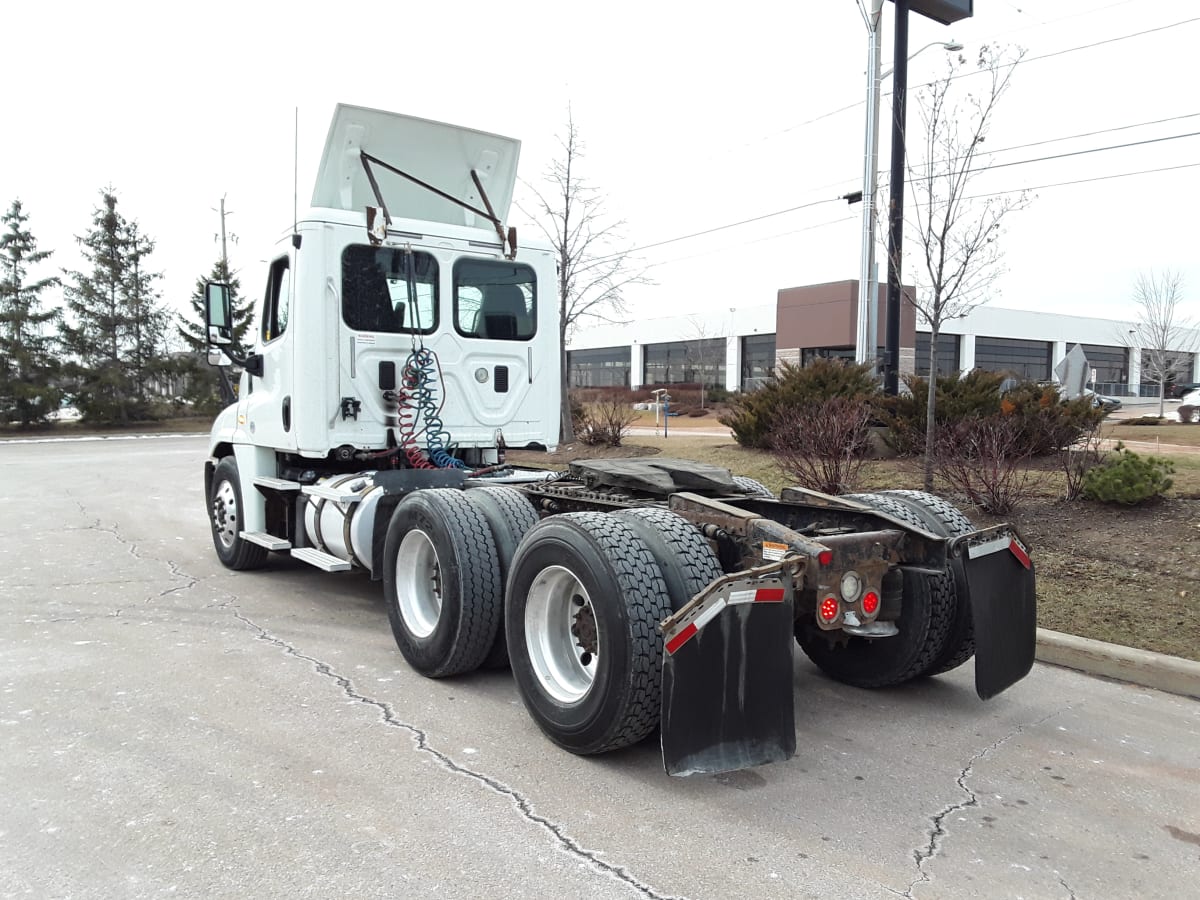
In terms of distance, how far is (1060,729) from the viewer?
4.52 meters

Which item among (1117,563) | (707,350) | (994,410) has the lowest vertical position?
(1117,563)

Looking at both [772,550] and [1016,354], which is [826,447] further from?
[1016,354]

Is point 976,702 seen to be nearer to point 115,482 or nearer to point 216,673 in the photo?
point 216,673

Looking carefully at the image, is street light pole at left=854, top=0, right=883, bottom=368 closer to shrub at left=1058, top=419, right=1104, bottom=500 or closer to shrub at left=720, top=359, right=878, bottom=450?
shrub at left=720, top=359, right=878, bottom=450

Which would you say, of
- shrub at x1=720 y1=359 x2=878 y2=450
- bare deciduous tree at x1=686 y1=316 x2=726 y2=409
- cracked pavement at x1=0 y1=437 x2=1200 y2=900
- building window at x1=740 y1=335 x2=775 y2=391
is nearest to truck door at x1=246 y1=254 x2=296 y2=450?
cracked pavement at x1=0 y1=437 x2=1200 y2=900

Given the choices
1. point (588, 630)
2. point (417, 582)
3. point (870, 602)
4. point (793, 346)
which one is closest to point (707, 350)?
point (793, 346)

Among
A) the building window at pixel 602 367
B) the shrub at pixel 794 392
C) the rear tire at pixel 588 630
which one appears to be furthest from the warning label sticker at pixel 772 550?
the building window at pixel 602 367

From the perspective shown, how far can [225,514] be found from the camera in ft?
27.1

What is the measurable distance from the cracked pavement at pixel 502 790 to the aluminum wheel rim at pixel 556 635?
323 mm

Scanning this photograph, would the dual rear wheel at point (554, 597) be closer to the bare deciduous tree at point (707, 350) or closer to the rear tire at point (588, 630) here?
the rear tire at point (588, 630)

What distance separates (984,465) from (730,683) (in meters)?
6.03

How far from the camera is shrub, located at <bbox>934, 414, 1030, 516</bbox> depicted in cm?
845

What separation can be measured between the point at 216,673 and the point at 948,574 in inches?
163

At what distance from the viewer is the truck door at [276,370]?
6812mm
